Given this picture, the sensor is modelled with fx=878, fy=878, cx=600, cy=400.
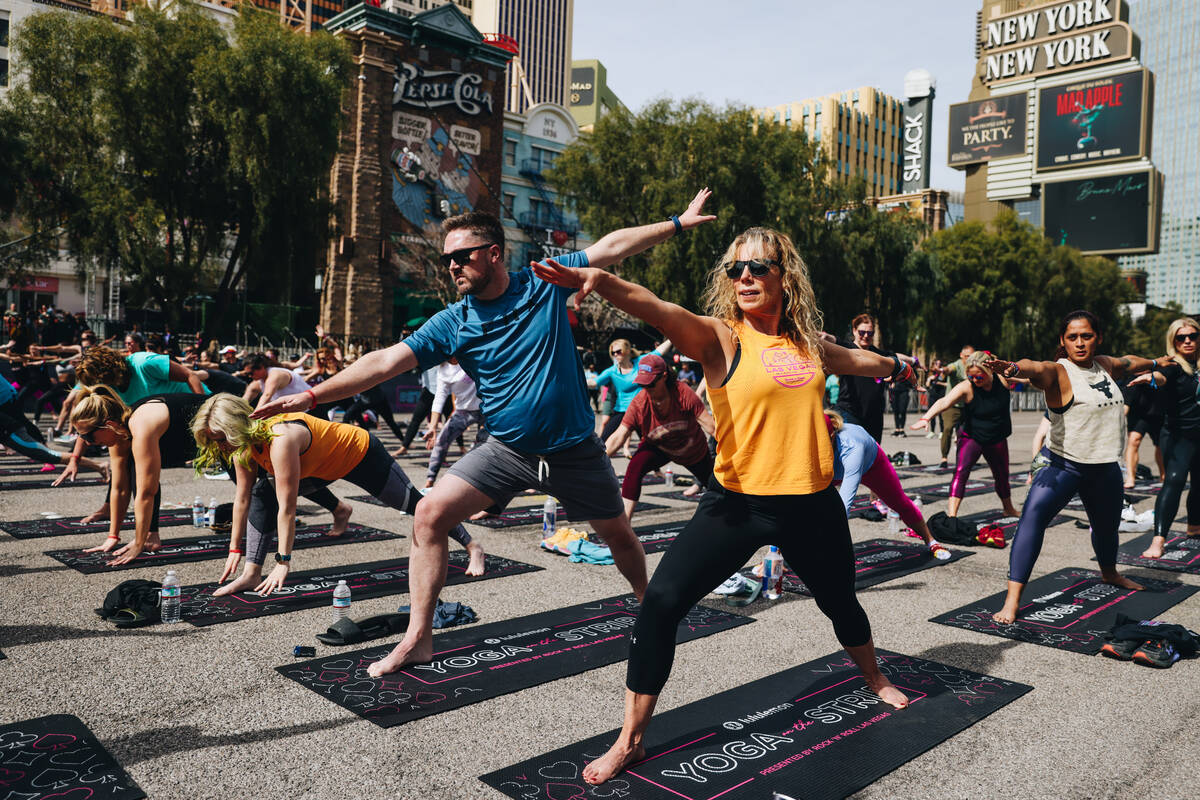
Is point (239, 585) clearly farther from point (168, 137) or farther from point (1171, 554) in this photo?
point (168, 137)

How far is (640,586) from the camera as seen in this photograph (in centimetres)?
445

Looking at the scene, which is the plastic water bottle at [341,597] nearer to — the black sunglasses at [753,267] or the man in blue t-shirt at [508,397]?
the man in blue t-shirt at [508,397]

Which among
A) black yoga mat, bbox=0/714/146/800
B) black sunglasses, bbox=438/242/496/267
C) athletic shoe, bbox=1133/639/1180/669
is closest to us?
black yoga mat, bbox=0/714/146/800

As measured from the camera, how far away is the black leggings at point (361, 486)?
18.3 feet

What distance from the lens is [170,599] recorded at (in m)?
4.96

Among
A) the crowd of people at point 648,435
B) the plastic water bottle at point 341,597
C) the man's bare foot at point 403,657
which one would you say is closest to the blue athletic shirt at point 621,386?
the crowd of people at point 648,435

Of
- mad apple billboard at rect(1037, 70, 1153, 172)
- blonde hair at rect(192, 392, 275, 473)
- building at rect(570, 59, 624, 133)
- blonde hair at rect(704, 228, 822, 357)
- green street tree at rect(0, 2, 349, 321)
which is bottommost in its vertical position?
blonde hair at rect(192, 392, 275, 473)

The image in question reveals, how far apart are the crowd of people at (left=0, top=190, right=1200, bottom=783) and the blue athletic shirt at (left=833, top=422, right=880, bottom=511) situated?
0.02 m

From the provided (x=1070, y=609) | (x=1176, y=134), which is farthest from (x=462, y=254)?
(x=1176, y=134)

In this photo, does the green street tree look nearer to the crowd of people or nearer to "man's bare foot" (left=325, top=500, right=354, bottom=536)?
the crowd of people

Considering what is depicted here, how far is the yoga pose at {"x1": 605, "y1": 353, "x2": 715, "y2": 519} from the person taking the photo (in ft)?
23.2

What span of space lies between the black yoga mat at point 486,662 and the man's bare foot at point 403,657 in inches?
1.3

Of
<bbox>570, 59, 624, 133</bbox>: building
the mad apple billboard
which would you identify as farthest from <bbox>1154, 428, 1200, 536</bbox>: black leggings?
<bbox>570, 59, 624, 133</bbox>: building

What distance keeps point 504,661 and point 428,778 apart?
1.31 metres
